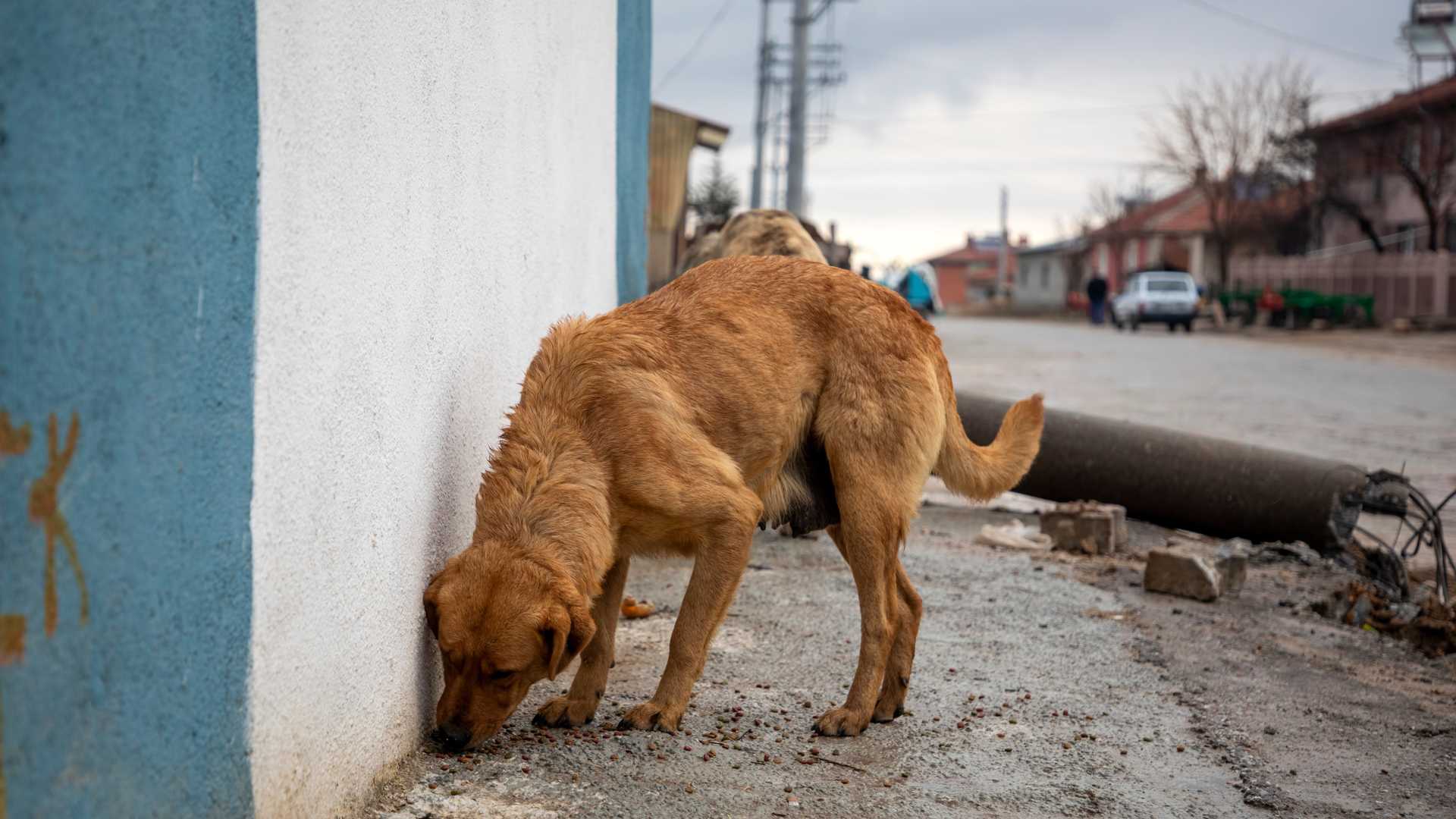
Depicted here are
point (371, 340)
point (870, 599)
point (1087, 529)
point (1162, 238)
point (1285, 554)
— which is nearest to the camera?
point (371, 340)

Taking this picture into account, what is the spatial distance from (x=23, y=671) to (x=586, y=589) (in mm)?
1852

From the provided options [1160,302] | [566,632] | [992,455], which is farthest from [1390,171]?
[566,632]

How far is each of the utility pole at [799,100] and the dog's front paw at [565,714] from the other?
20490mm

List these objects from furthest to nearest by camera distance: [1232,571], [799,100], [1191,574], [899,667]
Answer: [799,100] → [1232,571] → [1191,574] → [899,667]

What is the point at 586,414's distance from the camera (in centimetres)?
375

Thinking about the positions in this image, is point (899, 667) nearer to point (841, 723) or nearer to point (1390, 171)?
point (841, 723)

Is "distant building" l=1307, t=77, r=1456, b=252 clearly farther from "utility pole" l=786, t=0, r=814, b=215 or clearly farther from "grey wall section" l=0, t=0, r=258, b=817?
"grey wall section" l=0, t=0, r=258, b=817

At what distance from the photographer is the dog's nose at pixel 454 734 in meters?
3.37

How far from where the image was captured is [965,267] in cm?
12406

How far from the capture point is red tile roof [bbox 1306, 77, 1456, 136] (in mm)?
43688

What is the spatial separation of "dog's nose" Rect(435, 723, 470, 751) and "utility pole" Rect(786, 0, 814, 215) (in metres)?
21.1

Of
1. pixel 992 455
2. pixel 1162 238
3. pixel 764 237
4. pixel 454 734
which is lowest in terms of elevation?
pixel 454 734

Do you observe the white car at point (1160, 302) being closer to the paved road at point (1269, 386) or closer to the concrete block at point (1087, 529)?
the paved road at point (1269, 386)

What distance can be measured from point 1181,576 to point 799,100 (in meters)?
20.2
